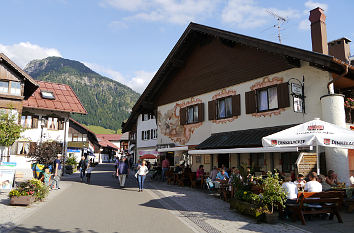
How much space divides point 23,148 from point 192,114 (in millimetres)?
17203

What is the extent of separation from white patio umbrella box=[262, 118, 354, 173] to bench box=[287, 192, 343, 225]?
4.74 feet

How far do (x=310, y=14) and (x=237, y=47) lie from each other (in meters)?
3.91

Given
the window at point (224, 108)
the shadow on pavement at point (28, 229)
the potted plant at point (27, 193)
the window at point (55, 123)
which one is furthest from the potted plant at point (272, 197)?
the window at point (55, 123)

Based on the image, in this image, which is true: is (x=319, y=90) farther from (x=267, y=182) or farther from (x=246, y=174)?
(x=267, y=182)

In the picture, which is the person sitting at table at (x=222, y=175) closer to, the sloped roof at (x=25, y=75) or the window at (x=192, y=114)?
the window at (x=192, y=114)

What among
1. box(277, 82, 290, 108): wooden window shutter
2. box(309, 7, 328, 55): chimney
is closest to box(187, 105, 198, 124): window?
box(277, 82, 290, 108): wooden window shutter

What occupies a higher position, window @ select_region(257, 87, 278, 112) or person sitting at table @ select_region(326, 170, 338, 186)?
window @ select_region(257, 87, 278, 112)

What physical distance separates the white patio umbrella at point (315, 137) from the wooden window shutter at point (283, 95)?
3.97 m

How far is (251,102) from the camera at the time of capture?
15.3 m

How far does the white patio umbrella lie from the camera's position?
8664 mm

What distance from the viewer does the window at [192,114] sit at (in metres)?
19.5

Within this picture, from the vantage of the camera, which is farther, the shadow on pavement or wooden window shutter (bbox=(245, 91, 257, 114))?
wooden window shutter (bbox=(245, 91, 257, 114))

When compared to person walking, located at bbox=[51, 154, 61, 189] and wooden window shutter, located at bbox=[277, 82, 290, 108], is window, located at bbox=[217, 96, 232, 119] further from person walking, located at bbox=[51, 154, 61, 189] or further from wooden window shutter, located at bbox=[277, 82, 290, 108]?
person walking, located at bbox=[51, 154, 61, 189]

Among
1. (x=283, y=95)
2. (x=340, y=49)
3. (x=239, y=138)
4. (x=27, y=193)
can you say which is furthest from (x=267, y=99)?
(x=340, y=49)
